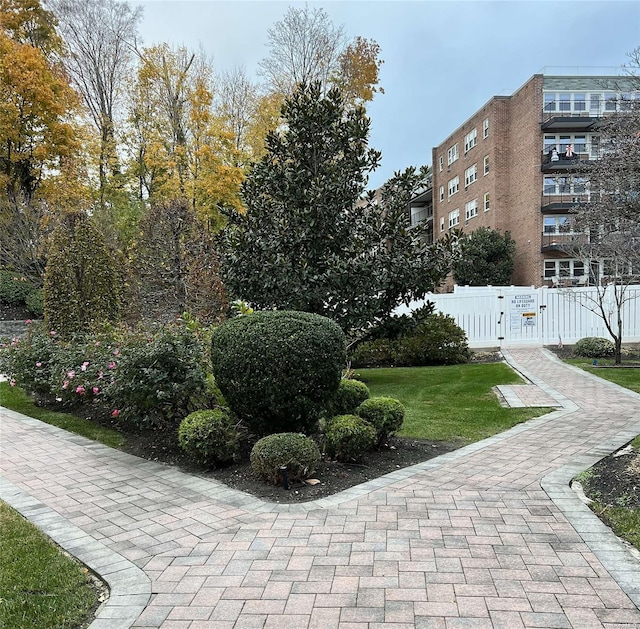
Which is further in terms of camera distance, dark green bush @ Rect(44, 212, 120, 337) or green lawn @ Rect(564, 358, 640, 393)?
green lawn @ Rect(564, 358, 640, 393)

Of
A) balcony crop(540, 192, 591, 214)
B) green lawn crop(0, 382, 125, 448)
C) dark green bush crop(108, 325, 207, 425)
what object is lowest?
green lawn crop(0, 382, 125, 448)

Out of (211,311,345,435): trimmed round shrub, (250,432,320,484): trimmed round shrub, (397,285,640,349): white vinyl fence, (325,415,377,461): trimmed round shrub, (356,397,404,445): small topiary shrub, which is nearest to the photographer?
(250,432,320,484): trimmed round shrub

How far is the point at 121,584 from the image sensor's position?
2.93 metres

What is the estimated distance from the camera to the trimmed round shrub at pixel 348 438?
5.02 metres

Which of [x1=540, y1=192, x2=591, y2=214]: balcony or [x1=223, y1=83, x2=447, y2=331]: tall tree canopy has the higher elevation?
[x1=540, y1=192, x2=591, y2=214]: balcony

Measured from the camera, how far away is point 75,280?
9312 mm

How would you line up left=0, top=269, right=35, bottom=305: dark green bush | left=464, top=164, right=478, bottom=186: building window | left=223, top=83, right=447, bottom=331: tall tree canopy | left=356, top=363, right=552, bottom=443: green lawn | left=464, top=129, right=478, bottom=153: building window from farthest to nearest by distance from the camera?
1. left=464, top=164, right=478, bottom=186: building window
2. left=464, top=129, right=478, bottom=153: building window
3. left=0, top=269, right=35, bottom=305: dark green bush
4. left=223, top=83, right=447, bottom=331: tall tree canopy
5. left=356, top=363, right=552, bottom=443: green lawn

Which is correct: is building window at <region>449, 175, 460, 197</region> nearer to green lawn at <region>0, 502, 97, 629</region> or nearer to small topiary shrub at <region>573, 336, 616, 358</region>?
small topiary shrub at <region>573, 336, 616, 358</region>

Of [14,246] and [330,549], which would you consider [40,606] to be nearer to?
[330,549]

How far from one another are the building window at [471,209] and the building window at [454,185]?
1921mm

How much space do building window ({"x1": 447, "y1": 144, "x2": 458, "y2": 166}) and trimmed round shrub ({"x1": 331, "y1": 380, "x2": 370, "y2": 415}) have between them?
107 feet

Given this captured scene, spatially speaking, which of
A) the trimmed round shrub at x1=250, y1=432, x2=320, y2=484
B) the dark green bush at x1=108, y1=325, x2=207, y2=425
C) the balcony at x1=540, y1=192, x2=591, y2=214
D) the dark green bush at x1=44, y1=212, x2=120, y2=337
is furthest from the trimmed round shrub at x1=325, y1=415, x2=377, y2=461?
the balcony at x1=540, y1=192, x2=591, y2=214

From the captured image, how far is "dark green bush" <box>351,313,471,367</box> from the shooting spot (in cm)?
1320

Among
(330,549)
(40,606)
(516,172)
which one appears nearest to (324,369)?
(330,549)
